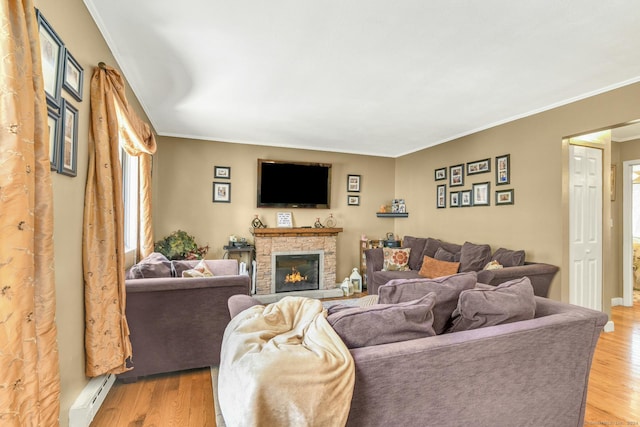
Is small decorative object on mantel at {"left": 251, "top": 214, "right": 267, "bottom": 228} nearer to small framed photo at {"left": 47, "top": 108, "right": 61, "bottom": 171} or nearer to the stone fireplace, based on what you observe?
the stone fireplace

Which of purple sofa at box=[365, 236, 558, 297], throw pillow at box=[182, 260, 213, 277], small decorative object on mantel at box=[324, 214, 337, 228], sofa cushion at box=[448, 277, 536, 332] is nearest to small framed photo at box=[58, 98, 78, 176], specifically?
throw pillow at box=[182, 260, 213, 277]

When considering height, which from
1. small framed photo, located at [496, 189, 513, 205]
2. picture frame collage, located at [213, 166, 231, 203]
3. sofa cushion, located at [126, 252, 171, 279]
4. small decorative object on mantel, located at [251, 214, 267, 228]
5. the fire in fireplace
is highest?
picture frame collage, located at [213, 166, 231, 203]

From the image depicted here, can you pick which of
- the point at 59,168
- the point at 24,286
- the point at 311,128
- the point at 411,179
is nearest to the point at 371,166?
the point at 411,179

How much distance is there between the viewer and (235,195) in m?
5.16

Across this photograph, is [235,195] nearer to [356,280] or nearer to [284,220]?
[284,220]

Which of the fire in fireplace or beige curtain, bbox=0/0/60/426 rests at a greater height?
beige curtain, bbox=0/0/60/426

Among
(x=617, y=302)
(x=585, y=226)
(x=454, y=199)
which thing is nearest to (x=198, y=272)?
(x=454, y=199)

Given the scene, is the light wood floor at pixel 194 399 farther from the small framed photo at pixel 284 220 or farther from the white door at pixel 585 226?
the small framed photo at pixel 284 220

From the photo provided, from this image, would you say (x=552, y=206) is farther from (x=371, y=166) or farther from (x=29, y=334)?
(x=29, y=334)

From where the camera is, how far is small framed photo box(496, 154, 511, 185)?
156 inches

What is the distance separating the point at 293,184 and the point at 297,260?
4.24 feet

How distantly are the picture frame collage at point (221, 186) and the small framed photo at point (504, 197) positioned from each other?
3.93 m

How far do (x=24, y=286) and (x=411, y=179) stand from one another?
556cm

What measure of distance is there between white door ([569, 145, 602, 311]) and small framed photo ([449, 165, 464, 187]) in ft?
4.36
